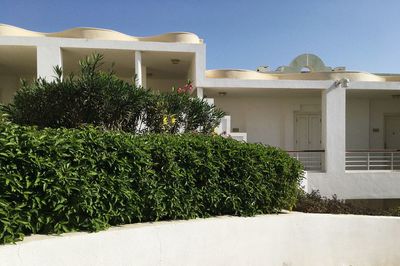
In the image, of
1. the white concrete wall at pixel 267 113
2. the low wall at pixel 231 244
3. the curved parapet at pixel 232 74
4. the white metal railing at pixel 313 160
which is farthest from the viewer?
the white concrete wall at pixel 267 113

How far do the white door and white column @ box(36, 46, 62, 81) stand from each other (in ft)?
46.6

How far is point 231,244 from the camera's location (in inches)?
161

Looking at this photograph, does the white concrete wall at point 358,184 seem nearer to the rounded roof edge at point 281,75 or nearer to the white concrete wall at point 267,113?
the white concrete wall at point 267,113

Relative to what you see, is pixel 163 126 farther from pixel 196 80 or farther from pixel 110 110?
pixel 196 80

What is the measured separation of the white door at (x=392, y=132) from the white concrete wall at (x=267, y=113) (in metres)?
3.58

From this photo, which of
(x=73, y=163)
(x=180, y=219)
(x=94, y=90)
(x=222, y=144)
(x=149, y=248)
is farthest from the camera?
(x=94, y=90)

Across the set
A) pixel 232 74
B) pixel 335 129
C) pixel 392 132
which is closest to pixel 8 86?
pixel 232 74

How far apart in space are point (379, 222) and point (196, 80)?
6.79 meters

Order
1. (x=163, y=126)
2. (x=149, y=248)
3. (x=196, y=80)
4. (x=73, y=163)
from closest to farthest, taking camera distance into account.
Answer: (x=73, y=163) → (x=149, y=248) → (x=163, y=126) → (x=196, y=80)

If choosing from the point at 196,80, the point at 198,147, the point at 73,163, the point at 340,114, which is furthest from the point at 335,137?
the point at 73,163

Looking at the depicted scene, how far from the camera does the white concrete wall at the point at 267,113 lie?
13422 millimetres

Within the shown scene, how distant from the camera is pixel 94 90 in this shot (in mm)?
4832

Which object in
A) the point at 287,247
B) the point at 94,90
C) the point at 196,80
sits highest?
the point at 196,80

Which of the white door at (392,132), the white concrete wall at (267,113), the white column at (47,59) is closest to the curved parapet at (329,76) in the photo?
the white concrete wall at (267,113)
